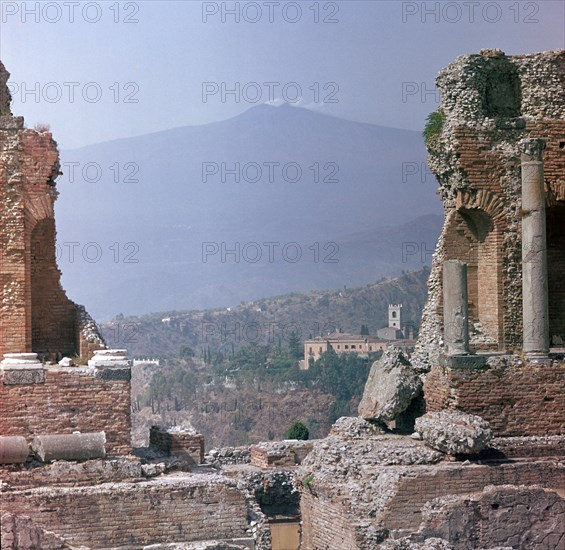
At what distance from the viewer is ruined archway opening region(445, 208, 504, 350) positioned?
3159 cm

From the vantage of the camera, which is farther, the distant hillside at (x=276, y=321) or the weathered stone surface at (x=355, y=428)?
the distant hillside at (x=276, y=321)

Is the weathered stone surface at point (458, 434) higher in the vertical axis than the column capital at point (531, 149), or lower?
lower

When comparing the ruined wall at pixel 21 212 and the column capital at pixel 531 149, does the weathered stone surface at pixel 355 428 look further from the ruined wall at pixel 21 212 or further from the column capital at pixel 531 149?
the column capital at pixel 531 149

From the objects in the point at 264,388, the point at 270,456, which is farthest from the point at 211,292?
the point at 270,456

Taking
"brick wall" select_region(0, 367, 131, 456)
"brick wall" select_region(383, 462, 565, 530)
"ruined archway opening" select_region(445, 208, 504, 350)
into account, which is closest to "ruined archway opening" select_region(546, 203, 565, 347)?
"ruined archway opening" select_region(445, 208, 504, 350)

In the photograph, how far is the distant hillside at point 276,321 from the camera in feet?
331

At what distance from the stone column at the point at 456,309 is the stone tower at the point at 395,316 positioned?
60670 mm

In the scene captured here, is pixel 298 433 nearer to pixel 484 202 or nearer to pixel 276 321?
pixel 484 202

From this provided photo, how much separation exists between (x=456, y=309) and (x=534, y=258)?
2.04 meters

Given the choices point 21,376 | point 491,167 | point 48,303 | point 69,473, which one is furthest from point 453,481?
point 48,303

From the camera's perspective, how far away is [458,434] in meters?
28.1

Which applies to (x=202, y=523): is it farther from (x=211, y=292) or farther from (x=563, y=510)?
(x=211, y=292)

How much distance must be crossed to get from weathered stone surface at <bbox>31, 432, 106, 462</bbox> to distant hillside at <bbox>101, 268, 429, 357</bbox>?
2567 inches

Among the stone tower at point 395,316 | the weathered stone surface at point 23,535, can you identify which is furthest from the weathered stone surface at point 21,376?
the stone tower at point 395,316
